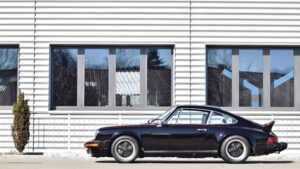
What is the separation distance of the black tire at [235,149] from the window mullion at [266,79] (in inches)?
250

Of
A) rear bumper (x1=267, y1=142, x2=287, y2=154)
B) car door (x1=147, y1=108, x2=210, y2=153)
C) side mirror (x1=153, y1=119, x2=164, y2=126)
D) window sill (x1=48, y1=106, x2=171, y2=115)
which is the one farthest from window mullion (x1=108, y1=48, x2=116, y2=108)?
rear bumper (x1=267, y1=142, x2=287, y2=154)

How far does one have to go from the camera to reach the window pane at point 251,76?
22.2m

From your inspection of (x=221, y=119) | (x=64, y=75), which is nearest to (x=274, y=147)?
(x=221, y=119)

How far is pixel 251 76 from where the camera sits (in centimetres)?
2223

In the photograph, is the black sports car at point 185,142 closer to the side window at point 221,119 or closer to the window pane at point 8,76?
the side window at point 221,119

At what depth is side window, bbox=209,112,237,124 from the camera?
16375 millimetres

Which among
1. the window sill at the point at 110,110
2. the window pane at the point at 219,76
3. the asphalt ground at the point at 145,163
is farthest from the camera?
the window pane at the point at 219,76

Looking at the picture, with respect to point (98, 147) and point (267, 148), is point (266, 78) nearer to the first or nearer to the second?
point (267, 148)

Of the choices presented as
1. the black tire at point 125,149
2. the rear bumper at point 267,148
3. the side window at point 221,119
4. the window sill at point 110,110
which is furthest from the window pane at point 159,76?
the rear bumper at point 267,148

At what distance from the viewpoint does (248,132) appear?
1609cm

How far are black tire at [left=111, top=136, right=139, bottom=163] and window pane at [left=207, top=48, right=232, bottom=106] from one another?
646cm

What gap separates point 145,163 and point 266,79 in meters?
7.32

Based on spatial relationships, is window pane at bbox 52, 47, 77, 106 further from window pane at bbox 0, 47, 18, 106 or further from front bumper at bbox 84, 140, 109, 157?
front bumper at bbox 84, 140, 109, 157

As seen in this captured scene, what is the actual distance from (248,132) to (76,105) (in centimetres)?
742
